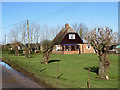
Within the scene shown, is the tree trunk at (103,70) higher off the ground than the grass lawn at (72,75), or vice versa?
the tree trunk at (103,70)

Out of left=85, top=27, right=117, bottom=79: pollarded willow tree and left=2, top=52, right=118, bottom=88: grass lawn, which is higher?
left=85, top=27, right=117, bottom=79: pollarded willow tree

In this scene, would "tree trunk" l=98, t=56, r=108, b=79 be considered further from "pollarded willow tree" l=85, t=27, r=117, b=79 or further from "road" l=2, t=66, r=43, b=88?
"road" l=2, t=66, r=43, b=88

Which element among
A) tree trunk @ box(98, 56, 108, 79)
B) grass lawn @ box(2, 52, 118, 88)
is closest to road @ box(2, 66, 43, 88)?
grass lawn @ box(2, 52, 118, 88)

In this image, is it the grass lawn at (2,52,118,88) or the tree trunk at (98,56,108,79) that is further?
the tree trunk at (98,56,108,79)

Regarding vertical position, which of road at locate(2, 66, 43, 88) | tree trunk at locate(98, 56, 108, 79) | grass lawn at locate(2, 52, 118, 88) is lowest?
road at locate(2, 66, 43, 88)

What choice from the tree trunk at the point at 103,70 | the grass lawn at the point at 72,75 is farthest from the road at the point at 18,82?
the tree trunk at the point at 103,70

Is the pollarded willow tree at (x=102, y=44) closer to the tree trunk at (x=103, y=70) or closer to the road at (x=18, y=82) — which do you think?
the tree trunk at (x=103, y=70)

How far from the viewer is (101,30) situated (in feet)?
46.3

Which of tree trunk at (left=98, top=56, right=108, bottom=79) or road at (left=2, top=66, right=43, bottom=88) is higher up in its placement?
tree trunk at (left=98, top=56, right=108, bottom=79)

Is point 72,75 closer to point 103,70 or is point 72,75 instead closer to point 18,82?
point 103,70

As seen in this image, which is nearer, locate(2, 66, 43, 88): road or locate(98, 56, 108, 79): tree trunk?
locate(2, 66, 43, 88): road

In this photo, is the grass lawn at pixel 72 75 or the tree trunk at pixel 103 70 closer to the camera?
the grass lawn at pixel 72 75

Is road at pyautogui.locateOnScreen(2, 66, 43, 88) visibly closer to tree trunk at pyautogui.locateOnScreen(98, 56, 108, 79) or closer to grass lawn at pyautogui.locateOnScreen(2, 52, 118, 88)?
grass lawn at pyautogui.locateOnScreen(2, 52, 118, 88)

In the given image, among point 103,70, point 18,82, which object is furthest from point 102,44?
point 18,82
